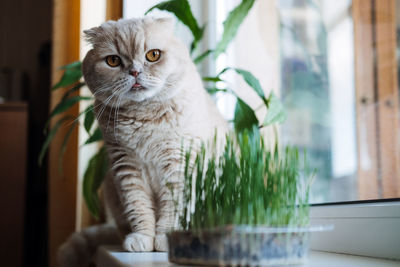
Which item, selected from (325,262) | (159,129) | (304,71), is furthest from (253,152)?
(304,71)

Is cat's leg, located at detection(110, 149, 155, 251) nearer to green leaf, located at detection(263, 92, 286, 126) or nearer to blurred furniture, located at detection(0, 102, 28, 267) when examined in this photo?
green leaf, located at detection(263, 92, 286, 126)

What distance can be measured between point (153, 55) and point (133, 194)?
323 mm

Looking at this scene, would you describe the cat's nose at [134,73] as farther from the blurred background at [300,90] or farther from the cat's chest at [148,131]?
the blurred background at [300,90]

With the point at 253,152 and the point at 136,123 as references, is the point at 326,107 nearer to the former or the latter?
the point at 136,123

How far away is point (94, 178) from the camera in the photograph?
1.36 meters

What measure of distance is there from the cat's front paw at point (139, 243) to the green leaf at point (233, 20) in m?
0.57

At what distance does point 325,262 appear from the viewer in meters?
0.72

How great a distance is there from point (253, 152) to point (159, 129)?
1.24 ft

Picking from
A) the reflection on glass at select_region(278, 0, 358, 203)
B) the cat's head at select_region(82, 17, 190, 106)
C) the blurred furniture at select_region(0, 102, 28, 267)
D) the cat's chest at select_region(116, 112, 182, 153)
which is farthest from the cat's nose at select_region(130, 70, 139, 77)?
the blurred furniture at select_region(0, 102, 28, 267)

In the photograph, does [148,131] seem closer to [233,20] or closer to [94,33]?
[94,33]

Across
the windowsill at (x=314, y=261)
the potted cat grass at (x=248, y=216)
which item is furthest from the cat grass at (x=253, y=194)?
the windowsill at (x=314, y=261)

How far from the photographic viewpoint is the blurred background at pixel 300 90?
100cm

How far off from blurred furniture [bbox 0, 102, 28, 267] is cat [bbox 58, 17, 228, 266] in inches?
46.9

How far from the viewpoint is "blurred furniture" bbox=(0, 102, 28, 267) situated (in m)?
1.99
